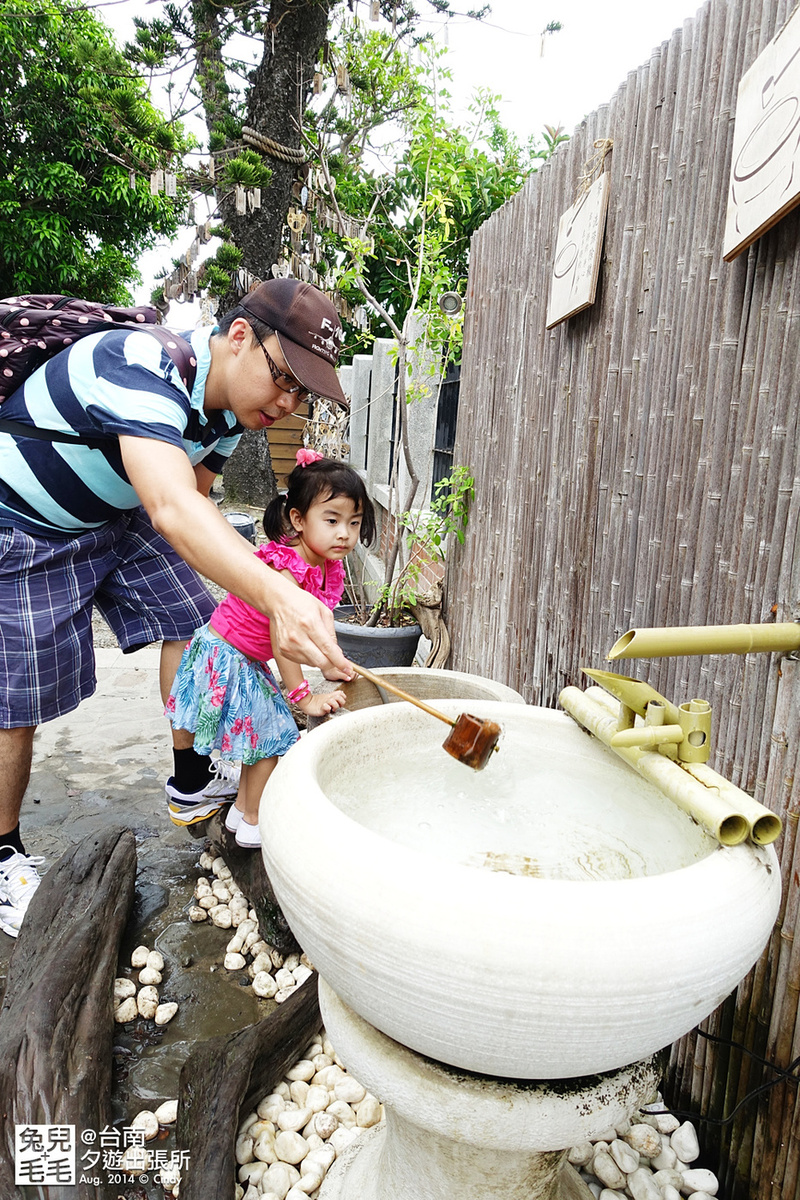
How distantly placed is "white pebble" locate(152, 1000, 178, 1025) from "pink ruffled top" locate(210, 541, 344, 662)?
3.33ft

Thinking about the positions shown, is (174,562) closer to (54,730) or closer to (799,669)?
(54,730)

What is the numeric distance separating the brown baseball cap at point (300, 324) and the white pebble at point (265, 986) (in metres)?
1.58

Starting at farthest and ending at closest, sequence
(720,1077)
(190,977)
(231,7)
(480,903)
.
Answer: (231,7) → (190,977) → (720,1077) → (480,903)

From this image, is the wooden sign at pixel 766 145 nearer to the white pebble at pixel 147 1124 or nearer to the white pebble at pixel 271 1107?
the white pebble at pixel 271 1107

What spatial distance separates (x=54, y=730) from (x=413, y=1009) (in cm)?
321

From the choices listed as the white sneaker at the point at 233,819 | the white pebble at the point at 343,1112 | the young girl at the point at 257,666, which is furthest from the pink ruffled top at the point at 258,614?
the white pebble at the point at 343,1112

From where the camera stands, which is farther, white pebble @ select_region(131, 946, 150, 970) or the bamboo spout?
white pebble @ select_region(131, 946, 150, 970)

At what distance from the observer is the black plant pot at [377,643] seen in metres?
4.30

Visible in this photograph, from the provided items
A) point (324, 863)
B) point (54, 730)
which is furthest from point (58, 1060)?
point (54, 730)

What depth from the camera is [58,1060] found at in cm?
156

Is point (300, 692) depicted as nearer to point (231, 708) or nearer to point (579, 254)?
point (231, 708)

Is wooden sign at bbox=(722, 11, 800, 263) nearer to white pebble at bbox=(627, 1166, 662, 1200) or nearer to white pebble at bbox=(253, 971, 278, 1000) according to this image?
white pebble at bbox=(627, 1166, 662, 1200)

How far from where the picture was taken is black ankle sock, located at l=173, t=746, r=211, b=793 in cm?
265

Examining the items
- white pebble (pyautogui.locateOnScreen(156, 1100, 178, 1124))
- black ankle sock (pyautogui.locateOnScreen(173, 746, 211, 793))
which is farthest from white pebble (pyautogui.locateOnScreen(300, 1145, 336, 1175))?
black ankle sock (pyautogui.locateOnScreen(173, 746, 211, 793))
